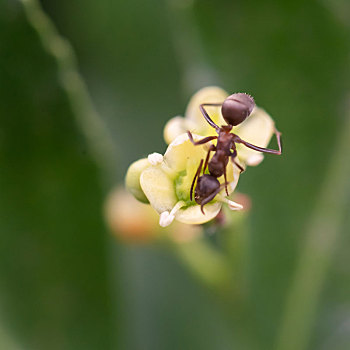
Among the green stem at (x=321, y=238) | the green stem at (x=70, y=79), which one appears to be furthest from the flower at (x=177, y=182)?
the green stem at (x=321, y=238)

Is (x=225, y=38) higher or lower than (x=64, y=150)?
higher

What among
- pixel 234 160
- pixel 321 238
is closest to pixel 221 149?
pixel 234 160

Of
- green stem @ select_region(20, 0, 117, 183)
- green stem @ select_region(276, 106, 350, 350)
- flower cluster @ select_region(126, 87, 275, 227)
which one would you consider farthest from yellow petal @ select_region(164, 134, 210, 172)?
green stem @ select_region(276, 106, 350, 350)

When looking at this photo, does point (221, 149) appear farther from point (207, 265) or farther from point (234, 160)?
point (207, 265)

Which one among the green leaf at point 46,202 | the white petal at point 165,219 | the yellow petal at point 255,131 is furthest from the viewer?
the green leaf at point 46,202

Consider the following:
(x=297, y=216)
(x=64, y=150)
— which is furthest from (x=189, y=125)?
(x=297, y=216)

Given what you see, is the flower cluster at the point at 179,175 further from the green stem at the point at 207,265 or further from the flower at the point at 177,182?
the green stem at the point at 207,265

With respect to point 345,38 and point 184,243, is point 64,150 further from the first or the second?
point 345,38
